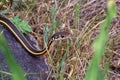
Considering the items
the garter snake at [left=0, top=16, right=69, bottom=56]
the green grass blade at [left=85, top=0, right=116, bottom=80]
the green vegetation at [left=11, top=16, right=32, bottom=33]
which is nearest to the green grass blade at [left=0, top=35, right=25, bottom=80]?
the green grass blade at [left=85, top=0, right=116, bottom=80]

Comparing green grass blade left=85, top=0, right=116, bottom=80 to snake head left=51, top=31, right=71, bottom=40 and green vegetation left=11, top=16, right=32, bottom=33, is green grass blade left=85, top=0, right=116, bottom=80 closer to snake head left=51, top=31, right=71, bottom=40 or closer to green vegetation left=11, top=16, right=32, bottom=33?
snake head left=51, top=31, right=71, bottom=40

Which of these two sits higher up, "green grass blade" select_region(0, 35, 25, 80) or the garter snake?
"green grass blade" select_region(0, 35, 25, 80)

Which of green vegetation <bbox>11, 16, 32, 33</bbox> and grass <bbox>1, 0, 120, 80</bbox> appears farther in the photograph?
green vegetation <bbox>11, 16, 32, 33</bbox>

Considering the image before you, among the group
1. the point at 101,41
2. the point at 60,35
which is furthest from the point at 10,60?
the point at 60,35

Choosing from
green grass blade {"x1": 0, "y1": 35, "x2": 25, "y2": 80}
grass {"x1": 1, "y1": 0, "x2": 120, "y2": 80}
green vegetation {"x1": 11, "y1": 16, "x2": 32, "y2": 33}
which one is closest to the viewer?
green grass blade {"x1": 0, "y1": 35, "x2": 25, "y2": 80}

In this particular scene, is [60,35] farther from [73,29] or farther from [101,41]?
[101,41]

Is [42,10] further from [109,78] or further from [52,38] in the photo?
[109,78]

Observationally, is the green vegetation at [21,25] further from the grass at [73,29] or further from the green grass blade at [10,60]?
the green grass blade at [10,60]

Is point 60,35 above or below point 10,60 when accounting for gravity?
below
